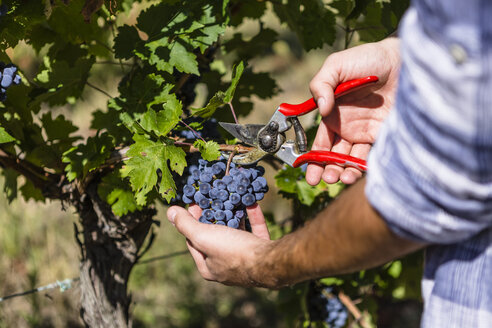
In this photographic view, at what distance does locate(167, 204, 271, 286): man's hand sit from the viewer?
1.20m

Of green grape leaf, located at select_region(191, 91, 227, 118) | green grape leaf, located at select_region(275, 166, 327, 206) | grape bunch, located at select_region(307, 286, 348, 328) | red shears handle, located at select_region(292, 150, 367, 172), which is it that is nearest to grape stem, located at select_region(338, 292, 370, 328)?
grape bunch, located at select_region(307, 286, 348, 328)

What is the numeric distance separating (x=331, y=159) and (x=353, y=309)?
1242mm

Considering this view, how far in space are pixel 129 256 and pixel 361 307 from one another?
125 cm

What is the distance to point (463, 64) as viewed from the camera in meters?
0.65

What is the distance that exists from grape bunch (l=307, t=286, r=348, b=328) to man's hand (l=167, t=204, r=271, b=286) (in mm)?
1199

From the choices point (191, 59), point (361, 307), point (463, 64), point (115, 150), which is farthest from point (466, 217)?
point (361, 307)

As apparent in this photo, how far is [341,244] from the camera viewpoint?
2.98 feet

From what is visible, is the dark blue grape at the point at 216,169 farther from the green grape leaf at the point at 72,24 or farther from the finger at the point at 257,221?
the green grape leaf at the point at 72,24

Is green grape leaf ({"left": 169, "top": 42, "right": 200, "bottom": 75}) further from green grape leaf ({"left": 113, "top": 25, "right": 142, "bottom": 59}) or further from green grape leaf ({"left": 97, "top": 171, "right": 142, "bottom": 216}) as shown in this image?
green grape leaf ({"left": 97, "top": 171, "right": 142, "bottom": 216})

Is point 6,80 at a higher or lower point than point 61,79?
higher

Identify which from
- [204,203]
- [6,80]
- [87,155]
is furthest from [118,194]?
[6,80]

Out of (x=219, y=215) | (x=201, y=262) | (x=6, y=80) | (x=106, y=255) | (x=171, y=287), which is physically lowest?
(x=171, y=287)

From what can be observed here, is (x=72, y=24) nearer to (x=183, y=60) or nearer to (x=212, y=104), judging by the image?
(x=183, y=60)

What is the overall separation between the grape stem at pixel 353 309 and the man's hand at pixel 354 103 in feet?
3.41
